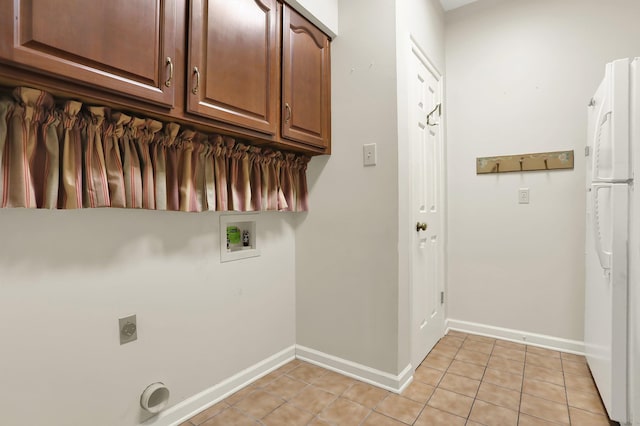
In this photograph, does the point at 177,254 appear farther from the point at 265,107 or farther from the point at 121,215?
the point at 265,107

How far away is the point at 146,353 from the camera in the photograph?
1.40 meters

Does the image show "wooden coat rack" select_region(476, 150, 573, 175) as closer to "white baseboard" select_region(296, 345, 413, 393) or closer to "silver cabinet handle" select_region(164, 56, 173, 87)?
"white baseboard" select_region(296, 345, 413, 393)

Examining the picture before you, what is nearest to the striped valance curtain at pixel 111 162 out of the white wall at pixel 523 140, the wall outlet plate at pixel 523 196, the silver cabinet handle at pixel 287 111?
the silver cabinet handle at pixel 287 111

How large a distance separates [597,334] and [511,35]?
83.1 inches

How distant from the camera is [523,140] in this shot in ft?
7.83

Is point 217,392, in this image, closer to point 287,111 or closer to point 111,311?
point 111,311

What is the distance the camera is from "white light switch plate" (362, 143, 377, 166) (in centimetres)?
185

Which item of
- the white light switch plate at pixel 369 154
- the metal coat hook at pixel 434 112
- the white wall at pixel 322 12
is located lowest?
the white light switch plate at pixel 369 154

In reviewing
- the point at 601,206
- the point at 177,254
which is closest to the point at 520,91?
the point at 601,206

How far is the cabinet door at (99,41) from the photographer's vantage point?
2.85ft

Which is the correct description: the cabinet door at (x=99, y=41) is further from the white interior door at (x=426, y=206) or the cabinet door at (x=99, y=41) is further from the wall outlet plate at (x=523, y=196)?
the wall outlet plate at (x=523, y=196)

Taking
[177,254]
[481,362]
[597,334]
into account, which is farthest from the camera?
[481,362]

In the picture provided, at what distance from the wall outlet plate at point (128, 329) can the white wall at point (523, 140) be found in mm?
2308

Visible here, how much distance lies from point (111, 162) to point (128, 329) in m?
0.69
